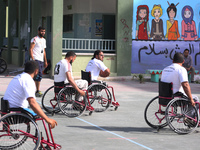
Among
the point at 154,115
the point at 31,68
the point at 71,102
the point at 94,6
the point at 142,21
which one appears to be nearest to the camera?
the point at 31,68

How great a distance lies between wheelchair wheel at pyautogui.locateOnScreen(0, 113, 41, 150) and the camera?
605 cm

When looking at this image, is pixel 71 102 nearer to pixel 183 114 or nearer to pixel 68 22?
pixel 183 114

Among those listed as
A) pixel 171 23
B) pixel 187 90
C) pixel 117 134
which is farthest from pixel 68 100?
pixel 171 23

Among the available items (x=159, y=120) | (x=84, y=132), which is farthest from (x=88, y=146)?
(x=159, y=120)

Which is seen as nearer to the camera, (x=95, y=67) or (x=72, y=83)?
(x=72, y=83)

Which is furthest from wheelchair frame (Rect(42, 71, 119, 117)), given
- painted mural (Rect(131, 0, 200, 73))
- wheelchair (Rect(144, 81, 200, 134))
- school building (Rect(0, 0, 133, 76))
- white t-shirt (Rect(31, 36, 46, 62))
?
painted mural (Rect(131, 0, 200, 73))

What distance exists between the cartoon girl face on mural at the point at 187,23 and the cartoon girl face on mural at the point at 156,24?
3.42 feet

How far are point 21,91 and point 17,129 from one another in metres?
0.53

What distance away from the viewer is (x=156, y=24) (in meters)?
20.0

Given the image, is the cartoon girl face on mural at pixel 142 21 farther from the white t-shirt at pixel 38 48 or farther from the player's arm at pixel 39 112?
the player's arm at pixel 39 112

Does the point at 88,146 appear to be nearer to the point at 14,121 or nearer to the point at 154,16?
the point at 14,121

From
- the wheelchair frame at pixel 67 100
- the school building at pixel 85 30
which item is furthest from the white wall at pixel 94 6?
the wheelchair frame at pixel 67 100

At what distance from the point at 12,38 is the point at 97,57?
16.1 m

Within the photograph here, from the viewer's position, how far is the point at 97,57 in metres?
11.1
